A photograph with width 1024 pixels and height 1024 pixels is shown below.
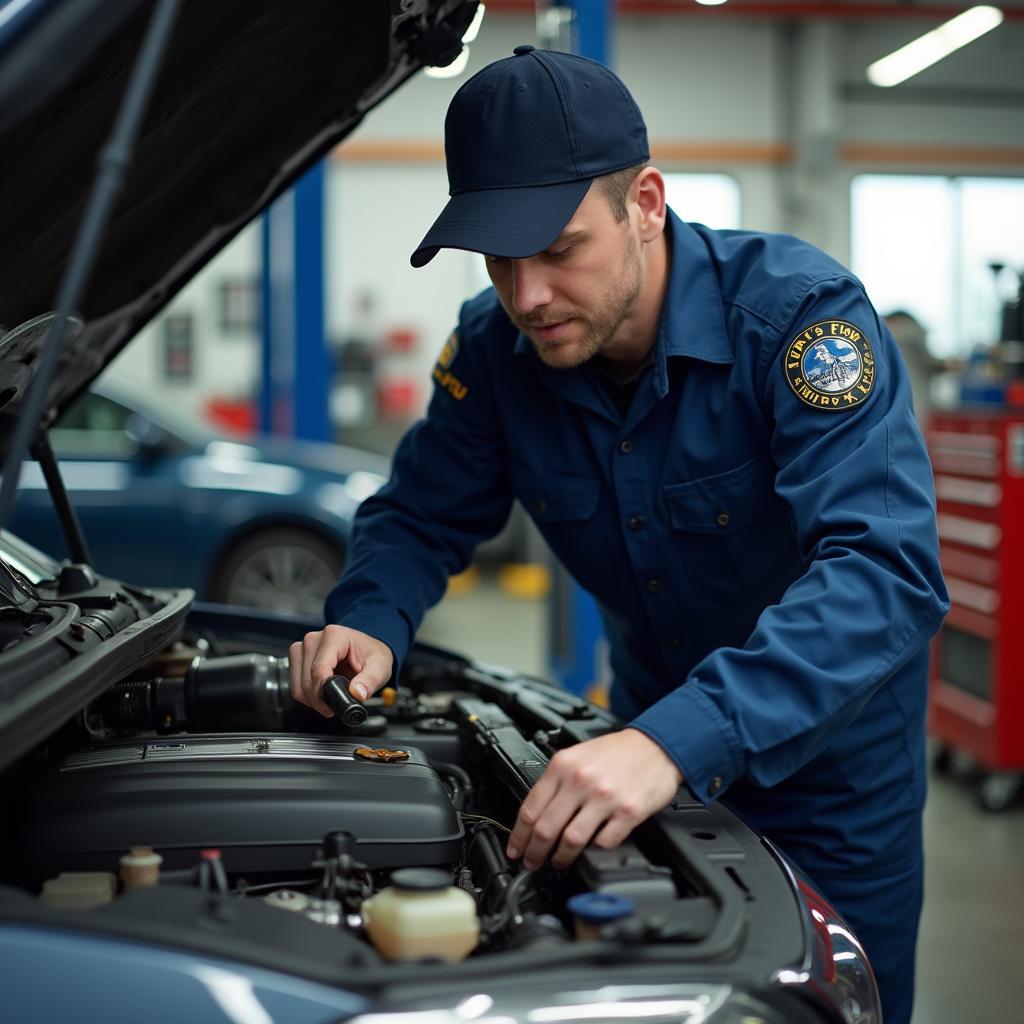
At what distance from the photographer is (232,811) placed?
1093 millimetres

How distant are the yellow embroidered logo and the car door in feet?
11.2

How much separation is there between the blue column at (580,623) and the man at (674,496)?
2.25 meters

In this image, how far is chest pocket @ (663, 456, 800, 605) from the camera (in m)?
1.46

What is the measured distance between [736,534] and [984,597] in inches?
102

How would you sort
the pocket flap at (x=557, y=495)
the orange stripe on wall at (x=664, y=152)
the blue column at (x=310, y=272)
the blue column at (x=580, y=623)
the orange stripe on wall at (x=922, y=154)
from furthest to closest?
the orange stripe on wall at (x=922, y=154)
the orange stripe on wall at (x=664, y=152)
the blue column at (x=310, y=272)
the blue column at (x=580, y=623)
the pocket flap at (x=557, y=495)

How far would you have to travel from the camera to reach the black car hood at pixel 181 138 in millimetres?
1240

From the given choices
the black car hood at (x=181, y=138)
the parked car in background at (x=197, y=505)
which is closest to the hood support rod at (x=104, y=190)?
the black car hood at (x=181, y=138)

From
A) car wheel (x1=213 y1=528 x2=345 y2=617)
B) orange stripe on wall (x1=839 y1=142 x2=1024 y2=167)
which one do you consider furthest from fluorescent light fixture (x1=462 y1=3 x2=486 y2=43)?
orange stripe on wall (x1=839 y1=142 x2=1024 y2=167)

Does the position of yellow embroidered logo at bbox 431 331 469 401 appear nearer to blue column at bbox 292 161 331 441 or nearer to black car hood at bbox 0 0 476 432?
black car hood at bbox 0 0 476 432

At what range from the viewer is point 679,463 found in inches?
58.2

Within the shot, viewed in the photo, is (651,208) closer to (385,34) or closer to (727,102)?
(385,34)

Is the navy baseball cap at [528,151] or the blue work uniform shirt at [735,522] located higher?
the navy baseball cap at [528,151]

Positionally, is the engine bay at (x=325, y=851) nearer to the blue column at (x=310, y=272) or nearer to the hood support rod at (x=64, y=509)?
the hood support rod at (x=64, y=509)

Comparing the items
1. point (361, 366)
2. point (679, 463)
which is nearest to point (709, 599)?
point (679, 463)
